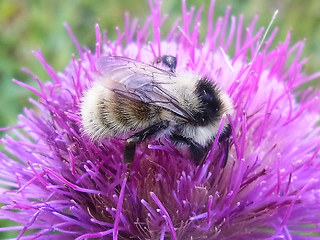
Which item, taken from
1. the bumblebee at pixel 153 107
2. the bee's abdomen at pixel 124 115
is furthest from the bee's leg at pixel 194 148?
the bee's abdomen at pixel 124 115

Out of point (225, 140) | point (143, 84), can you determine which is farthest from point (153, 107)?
point (225, 140)

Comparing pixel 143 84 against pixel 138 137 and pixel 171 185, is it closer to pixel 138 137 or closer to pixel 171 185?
pixel 138 137

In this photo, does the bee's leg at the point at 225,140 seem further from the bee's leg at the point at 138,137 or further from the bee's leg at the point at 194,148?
the bee's leg at the point at 138,137

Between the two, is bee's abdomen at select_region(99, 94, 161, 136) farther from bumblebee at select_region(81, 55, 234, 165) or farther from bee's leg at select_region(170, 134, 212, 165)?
bee's leg at select_region(170, 134, 212, 165)

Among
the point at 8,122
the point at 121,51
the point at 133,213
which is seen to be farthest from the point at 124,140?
the point at 8,122

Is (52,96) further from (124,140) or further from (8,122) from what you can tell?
(8,122)

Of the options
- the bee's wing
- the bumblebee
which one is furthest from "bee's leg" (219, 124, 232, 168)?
the bee's wing
